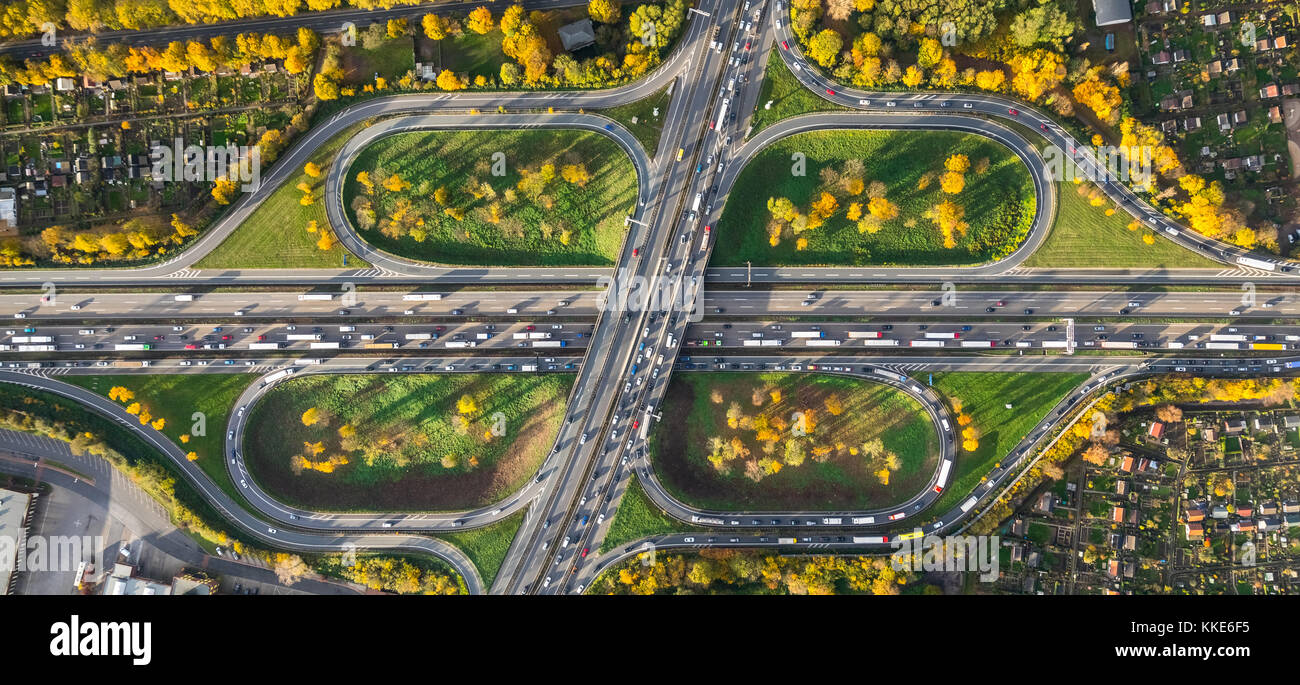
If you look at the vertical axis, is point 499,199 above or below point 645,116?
below

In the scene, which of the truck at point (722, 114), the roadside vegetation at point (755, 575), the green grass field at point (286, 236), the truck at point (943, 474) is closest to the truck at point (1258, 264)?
the truck at point (943, 474)

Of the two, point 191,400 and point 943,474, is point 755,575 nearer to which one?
point 943,474

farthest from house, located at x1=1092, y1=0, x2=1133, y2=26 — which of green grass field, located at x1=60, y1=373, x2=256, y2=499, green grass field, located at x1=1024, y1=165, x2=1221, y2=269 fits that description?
green grass field, located at x1=60, y1=373, x2=256, y2=499

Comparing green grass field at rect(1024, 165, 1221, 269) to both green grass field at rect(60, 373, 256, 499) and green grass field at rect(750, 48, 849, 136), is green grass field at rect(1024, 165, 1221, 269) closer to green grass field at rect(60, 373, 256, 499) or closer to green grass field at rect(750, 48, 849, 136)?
green grass field at rect(750, 48, 849, 136)

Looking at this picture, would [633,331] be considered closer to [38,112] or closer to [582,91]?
[582,91]

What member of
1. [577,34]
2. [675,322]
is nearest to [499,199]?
[577,34]
